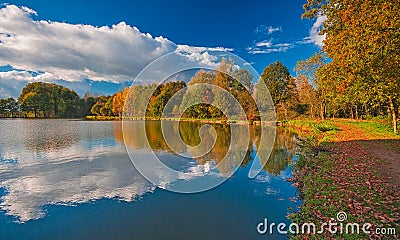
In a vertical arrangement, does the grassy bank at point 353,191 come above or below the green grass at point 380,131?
below

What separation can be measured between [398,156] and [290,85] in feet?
111

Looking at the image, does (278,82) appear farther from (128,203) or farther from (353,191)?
(128,203)

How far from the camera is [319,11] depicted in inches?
621

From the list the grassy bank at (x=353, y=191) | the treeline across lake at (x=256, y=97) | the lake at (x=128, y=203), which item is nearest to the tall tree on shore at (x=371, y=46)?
the treeline across lake at (x=256, y=97)

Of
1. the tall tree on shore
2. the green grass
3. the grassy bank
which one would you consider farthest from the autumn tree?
the grassy bank

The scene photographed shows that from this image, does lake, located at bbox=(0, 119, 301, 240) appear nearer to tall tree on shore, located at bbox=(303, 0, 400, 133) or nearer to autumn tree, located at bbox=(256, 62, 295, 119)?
tall tree on shore, located at bbox=(303, 0, 400, 133)

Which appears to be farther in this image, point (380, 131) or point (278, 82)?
point (278, 82)

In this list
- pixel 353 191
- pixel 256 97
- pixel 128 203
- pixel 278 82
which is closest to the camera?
pixel 353 191

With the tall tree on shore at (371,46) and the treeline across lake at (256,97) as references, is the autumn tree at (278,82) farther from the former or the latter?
the tall tree on shore at (371,46)

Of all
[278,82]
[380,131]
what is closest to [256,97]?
[278,82]

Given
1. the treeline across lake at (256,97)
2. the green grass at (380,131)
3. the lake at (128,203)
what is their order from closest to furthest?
the lake at (128,203) < the green grass at (380,131) < the treeline across lake at (256,97)

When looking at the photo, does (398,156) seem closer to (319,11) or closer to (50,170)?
(319,11)

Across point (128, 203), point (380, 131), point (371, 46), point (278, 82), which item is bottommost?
point (128, 203)

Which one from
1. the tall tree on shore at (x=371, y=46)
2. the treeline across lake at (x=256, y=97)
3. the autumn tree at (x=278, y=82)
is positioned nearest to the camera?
the tall tree on shore at (x=371, y=46)
